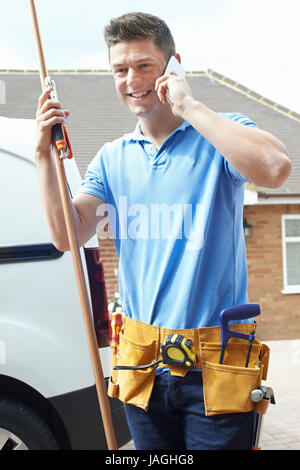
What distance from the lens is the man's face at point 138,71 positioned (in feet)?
4.72

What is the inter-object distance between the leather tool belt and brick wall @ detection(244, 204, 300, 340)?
27.9ft

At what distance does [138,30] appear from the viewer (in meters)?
1.44

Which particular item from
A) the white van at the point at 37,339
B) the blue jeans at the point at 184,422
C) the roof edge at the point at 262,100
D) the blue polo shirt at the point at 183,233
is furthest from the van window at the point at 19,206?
the roof edge at the point at 262,100

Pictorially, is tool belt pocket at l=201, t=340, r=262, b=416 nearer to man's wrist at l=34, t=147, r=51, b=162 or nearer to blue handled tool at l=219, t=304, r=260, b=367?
blue handled tool at l=219, t=304, r=260, b=367

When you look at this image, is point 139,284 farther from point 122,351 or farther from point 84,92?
point 84,92

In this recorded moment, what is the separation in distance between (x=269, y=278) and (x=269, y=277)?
0.7 inches

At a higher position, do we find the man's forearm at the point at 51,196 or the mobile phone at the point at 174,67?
the mobile phone at the point at 174,67

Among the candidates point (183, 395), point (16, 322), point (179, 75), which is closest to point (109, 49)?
point (179, 75)

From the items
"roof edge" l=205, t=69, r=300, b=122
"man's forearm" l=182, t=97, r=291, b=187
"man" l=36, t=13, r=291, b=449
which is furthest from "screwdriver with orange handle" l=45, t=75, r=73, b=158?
"roof edge" l=205, t=69, r=300, b=122

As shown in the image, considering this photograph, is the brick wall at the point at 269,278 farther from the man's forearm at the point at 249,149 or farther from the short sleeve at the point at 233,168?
the man's forearm at the point at 249,149

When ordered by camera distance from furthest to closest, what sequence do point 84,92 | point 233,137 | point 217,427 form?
point 84,92 < point 217,427 < point 233,137

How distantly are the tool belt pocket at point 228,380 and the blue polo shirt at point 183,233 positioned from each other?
8 centimetres

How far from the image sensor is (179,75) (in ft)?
4.85

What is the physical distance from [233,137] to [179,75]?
1.07 ft
